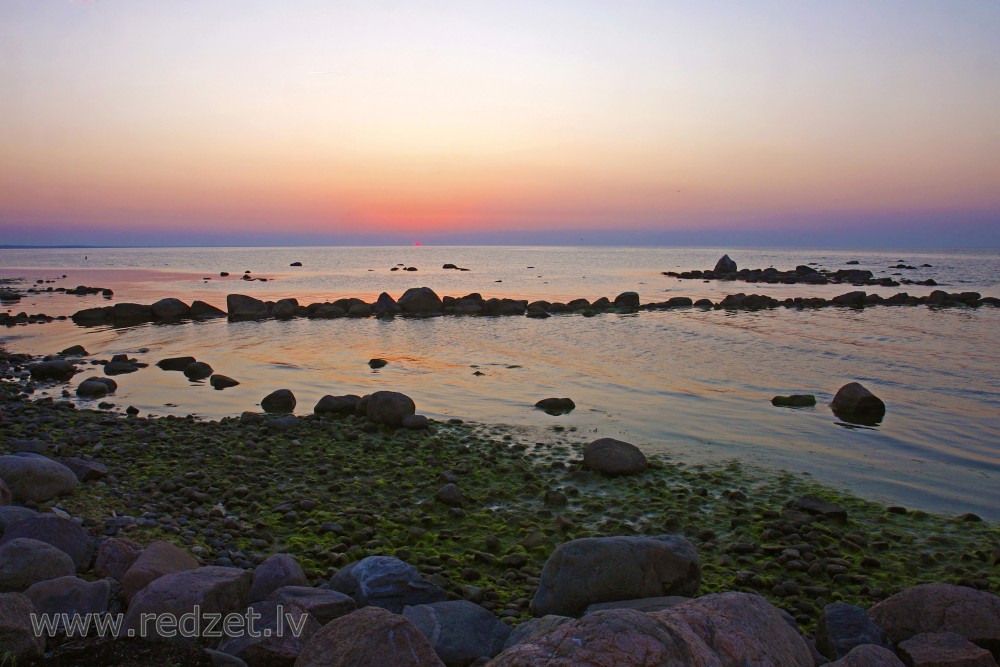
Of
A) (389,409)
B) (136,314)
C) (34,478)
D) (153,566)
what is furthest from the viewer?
(136,314)

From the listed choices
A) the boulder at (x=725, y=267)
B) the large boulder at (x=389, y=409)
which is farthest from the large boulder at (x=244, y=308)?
the boulder at (x=725, y=267)

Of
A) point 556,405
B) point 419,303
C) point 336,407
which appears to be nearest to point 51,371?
point 336,407

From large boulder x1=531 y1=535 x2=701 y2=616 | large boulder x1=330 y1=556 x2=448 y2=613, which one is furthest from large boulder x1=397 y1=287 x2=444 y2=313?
large boulder x1=531 y1=535 x2=701 y2=616

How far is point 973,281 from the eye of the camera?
66000mm

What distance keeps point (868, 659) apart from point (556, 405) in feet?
35.6

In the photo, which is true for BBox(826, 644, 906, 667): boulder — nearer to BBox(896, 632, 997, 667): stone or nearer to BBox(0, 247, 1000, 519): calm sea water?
BBox(896, 632, 997, 667): stone

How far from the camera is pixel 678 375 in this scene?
19969 millimetres

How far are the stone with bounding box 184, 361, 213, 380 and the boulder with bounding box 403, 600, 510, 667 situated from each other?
632 inches

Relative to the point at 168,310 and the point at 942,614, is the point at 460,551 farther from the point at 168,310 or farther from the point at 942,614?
the point at 168,310

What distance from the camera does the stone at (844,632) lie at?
5.32m

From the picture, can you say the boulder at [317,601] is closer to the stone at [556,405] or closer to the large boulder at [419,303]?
the stone at [556,405]

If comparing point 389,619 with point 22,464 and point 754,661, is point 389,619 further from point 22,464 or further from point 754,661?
point 22,464

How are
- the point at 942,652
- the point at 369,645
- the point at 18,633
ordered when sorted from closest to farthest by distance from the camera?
the point at 369,645
the point at 18,633
the point at 942,652

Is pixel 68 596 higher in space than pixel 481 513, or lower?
higher
